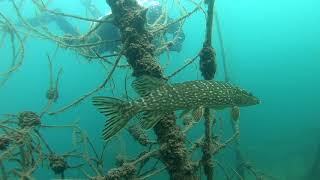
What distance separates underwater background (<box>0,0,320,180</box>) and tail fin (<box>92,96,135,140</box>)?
17.5 metres

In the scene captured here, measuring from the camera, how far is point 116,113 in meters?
3.49

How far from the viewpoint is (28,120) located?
5.06m

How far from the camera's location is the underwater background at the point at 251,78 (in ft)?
87.6

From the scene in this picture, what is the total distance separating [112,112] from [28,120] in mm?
1982

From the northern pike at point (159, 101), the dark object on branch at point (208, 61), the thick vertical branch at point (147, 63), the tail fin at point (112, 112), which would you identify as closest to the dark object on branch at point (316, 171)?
the thick vertical branch at point (147, 63)

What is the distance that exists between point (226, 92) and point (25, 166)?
267 cm

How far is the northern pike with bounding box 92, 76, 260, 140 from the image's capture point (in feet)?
11.4

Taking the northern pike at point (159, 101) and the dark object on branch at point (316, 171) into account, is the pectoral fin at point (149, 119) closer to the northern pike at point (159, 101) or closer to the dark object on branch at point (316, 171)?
the northern pike at point (159, 101)

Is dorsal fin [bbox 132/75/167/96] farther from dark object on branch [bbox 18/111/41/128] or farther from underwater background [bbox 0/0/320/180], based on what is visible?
underwater background [bbox 0/0/320/180]

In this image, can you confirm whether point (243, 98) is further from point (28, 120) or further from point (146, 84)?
point (28, 120)

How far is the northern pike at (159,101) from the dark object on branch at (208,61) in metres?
0.46

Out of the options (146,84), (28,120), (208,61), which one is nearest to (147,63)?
(208,61)

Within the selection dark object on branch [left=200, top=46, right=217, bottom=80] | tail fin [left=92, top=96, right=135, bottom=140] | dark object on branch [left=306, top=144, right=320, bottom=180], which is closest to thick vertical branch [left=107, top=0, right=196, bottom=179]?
dark object on branch [left=200, top=46, right=217, bottom=80]

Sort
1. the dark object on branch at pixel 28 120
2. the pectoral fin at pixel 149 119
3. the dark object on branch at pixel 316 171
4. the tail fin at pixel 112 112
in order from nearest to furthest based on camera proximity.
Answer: the tail fin at pixel 112 112
the pectoral fin at pixel 149 119
the dark object on branch at pixel 28 120
the dark object on branch at pixel 316 171
